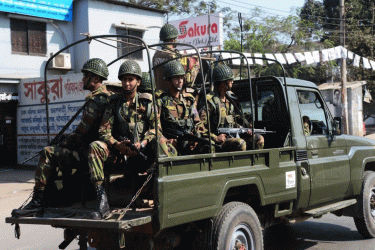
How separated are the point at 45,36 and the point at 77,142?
43.9 ft

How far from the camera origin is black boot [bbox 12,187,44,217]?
4223 millimetres

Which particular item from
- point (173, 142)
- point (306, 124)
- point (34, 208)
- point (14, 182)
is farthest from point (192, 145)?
point (14, 182)

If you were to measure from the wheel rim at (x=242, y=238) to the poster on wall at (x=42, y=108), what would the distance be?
923cm

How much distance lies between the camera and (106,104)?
4.62 m

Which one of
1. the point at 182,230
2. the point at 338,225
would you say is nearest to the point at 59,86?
the point at 338,225

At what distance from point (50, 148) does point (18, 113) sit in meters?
11.8

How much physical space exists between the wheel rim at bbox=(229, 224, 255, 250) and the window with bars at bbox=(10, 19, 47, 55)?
13.9 m

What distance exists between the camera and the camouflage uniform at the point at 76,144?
4410mm

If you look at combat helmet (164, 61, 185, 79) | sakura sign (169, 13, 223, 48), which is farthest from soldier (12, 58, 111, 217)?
sakura sign (169, 13, 223, 48)

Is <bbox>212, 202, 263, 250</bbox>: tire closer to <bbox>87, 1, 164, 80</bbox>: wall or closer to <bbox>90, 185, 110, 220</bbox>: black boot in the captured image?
<bbox>90, 185, 110, 220</bbox>: black boot

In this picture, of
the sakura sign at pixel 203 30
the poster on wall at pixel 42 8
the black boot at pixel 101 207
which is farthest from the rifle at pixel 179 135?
the sakura sign at pixel 203 30

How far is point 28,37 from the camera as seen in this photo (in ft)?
54.5

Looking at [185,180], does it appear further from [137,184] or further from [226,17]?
[226,17]

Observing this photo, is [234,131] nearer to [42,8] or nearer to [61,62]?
[61,62]
